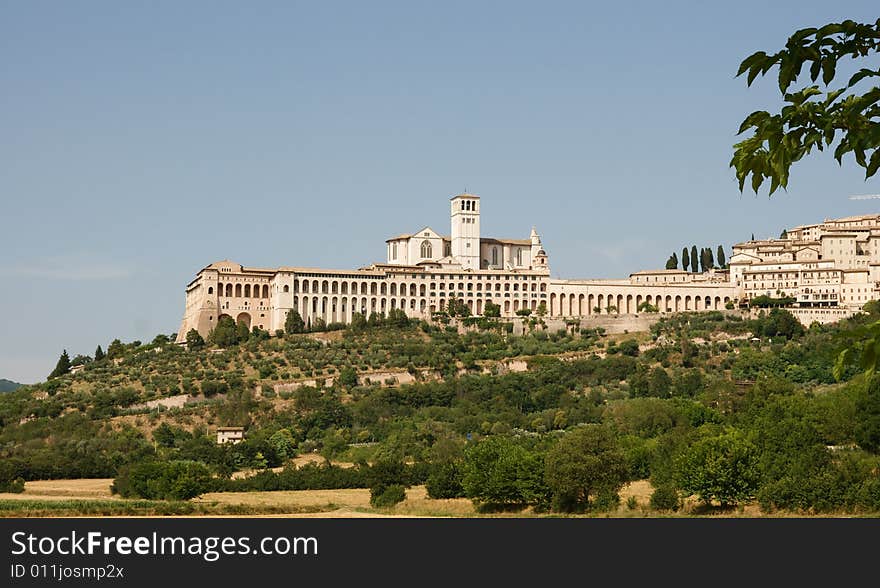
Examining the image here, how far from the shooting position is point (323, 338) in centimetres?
7675

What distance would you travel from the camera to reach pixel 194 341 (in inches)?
3056

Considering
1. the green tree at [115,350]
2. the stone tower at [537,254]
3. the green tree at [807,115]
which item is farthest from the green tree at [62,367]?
the green tree at [807,115]

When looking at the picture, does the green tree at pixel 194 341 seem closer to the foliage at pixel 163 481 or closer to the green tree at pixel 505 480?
the foliage at pixel 163 481

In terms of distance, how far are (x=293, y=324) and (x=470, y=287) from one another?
44.5ft

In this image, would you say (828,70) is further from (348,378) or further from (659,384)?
(348,378)

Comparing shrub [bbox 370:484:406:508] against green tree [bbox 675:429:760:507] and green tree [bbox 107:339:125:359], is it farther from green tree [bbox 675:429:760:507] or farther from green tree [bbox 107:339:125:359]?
green tree [bbox 107:339:125:359]

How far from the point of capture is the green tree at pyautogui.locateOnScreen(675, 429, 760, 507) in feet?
107

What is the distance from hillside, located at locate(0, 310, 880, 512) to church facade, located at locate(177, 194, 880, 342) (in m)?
4.54

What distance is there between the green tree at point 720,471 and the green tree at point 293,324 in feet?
153

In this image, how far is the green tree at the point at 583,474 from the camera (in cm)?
3409
